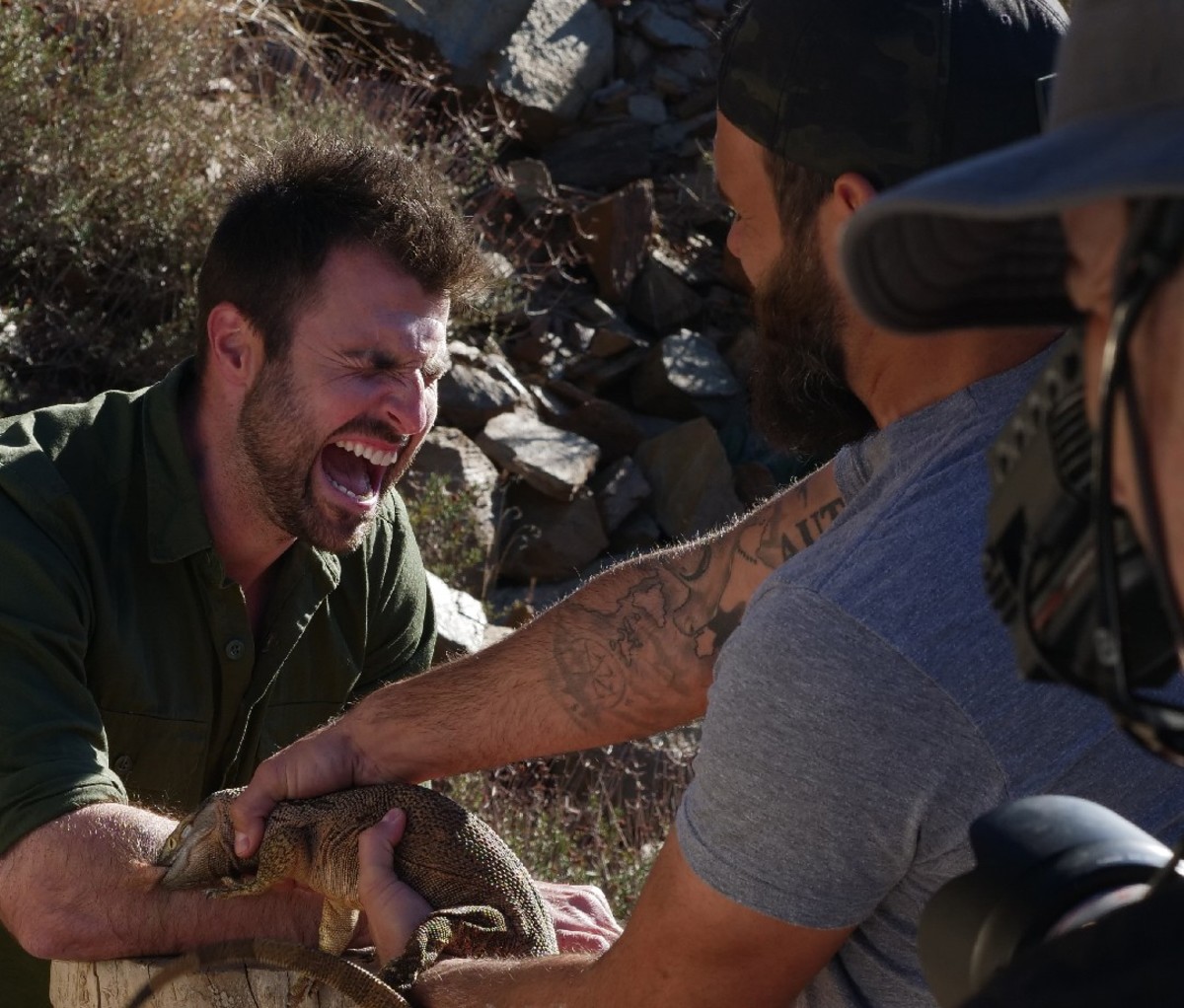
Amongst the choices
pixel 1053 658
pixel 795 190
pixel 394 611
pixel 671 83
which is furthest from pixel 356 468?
pixel 671 83

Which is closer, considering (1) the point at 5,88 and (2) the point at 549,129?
(1) the point at 5,88

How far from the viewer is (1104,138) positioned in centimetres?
97

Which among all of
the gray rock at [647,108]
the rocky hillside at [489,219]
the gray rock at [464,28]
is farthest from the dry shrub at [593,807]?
the gray rock at [647,108]

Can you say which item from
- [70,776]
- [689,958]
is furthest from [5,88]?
[689,958]

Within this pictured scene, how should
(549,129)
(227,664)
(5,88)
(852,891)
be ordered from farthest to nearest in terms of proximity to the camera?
1. (549,129)
2. (5,88)
3. (227,664)
4. (852,891)

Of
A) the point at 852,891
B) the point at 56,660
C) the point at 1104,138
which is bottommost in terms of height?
the point at 56,660

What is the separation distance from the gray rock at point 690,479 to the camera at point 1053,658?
6.96 metres

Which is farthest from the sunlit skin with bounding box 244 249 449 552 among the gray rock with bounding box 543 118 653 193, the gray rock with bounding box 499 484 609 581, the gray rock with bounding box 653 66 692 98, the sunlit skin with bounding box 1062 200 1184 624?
the gray rock with bounding box 653 66 692 98

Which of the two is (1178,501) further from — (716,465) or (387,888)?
(716,465)

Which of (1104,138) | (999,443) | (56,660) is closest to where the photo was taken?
(1104,138)

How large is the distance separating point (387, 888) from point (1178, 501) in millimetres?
2092

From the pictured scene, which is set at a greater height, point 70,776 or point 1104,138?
point 1104,138

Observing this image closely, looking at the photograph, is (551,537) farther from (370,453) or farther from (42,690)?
(42,690)

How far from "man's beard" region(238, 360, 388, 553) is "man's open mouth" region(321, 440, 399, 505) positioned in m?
0.07
